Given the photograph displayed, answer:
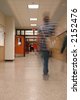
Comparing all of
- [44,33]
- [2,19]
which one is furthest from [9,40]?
[44,33]

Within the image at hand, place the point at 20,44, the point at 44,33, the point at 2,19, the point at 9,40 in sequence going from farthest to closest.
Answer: the point at 20,44 → the point at 9,40 → the point at 2,19 → the point at 44,33

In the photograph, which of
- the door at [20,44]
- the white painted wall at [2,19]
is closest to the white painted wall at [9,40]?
the white painted wall at [2,19]

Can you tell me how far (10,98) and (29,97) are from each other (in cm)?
31

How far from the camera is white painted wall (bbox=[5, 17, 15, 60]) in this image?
52.9 feet

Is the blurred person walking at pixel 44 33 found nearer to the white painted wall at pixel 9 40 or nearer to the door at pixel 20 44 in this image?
the white painted wall at pixel 9 40

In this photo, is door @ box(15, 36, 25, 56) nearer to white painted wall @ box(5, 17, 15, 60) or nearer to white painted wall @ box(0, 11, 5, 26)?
white painted wall @ box(5, 17, 15, 60)

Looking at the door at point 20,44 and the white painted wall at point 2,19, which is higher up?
the white painted wall at point 2,19

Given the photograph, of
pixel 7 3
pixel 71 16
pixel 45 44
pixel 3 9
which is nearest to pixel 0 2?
pixel 7 3

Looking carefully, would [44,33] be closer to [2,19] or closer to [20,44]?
[2,19]

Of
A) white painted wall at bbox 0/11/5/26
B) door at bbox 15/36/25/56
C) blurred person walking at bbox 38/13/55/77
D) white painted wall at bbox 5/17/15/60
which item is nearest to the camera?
blurred person walking at bbox 38/13/55/77

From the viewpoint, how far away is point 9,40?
1627 cm

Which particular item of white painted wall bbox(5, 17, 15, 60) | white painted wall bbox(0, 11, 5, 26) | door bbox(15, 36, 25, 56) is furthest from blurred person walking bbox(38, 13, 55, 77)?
door bbox(15, 36, 25, 56)

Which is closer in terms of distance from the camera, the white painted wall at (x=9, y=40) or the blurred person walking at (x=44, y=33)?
the blurred person walking at (x=44, y=33)

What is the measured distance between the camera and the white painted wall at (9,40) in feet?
52.9
